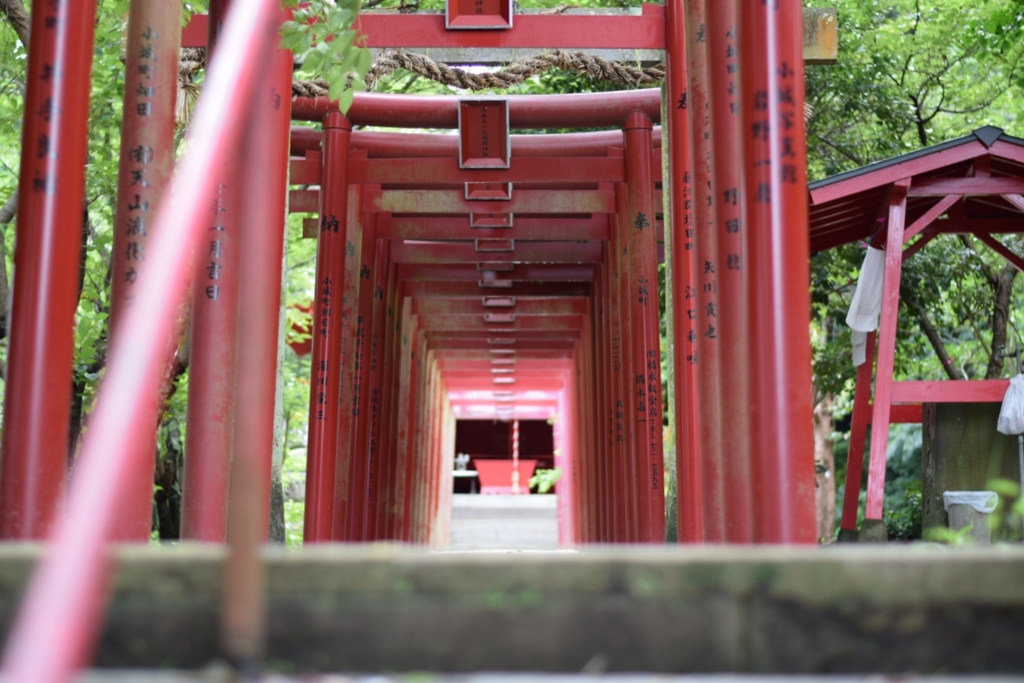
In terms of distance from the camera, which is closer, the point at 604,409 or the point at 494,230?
the point at 494,230

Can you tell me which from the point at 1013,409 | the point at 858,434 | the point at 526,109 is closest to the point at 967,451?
the point at 1013,409

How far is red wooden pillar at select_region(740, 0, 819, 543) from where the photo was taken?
10.2ft

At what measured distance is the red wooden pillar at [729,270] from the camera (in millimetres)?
3979

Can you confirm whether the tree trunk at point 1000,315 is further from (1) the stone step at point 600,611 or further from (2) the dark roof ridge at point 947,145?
(1) the stone step at point 600,611

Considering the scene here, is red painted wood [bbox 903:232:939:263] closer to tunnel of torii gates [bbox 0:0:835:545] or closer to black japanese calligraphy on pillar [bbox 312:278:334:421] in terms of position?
tunnel of torii gates [bbox 0:0:835:545]

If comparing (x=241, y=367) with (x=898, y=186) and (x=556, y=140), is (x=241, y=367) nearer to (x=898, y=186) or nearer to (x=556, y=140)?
(x=898, y=186)

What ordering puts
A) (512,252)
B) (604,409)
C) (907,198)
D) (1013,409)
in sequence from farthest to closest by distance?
1. (604,409)
2. (512,252)
3. (907,198)
4. (1013,409)

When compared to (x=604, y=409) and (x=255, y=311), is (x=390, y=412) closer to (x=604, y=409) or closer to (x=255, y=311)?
(x=604, y=409)

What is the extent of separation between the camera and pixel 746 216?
3348 millimetres

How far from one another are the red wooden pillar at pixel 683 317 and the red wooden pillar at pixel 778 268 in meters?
2.97

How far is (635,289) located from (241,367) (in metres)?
7.52

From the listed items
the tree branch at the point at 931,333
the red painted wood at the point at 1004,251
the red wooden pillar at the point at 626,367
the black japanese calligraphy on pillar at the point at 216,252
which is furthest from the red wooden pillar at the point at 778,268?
the tree branch at the point at 931,333

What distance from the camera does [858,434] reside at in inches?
342

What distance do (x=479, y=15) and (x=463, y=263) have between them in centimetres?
→ 646
